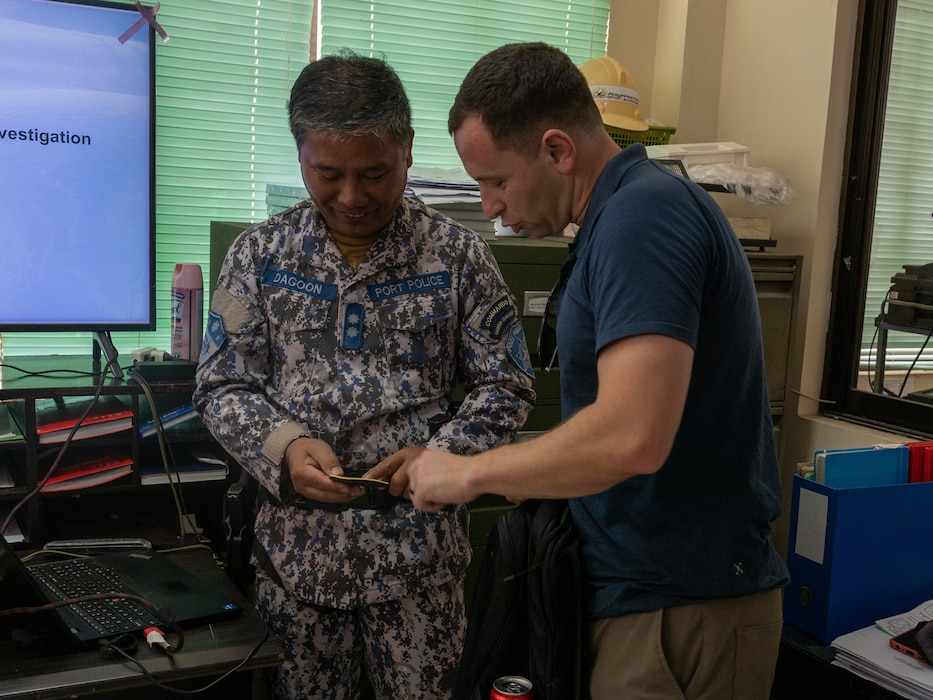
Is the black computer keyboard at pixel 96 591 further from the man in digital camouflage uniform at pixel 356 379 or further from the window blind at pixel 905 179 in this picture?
the window blind at pixel 905 179

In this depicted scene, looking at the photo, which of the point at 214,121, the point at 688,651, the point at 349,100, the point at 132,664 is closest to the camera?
the point at 688,651

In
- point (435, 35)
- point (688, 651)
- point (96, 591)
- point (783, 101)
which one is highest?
point (435, 35)

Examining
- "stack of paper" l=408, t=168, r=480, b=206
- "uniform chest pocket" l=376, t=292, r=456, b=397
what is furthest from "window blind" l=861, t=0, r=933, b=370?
"uniform chest pocket" l=376, t=292, r=456, b=397

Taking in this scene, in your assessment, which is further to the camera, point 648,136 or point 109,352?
point 648,136

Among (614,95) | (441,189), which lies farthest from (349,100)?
(614,95)

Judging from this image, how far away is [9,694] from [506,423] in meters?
0.85

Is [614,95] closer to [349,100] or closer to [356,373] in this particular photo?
[349,100]

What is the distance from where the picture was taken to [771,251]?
8.36 ft

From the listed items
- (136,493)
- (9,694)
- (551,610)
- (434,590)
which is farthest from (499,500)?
(9,694)

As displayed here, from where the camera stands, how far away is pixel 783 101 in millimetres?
2637

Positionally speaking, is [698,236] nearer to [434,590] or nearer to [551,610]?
[551,610]

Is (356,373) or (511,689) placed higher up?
(356,373)

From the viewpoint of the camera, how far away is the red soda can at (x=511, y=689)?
1.12 metres

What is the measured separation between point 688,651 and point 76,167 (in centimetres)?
152
